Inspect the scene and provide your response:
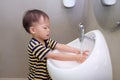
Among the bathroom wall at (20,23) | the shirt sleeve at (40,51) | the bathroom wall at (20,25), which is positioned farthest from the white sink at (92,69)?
the bathroom wall at (20,25)

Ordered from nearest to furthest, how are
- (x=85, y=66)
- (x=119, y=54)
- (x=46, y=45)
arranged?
(x=85, y=66) < (x=119, y=54) < (x=46, y=45)

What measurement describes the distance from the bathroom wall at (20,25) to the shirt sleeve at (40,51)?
71cm

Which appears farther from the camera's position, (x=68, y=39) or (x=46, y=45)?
(x=68, y=39)

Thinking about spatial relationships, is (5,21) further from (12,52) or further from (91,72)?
(91,72)

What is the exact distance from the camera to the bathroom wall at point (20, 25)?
1979 mm

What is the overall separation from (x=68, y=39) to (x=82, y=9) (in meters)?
0.32

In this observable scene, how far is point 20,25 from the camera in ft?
6.63

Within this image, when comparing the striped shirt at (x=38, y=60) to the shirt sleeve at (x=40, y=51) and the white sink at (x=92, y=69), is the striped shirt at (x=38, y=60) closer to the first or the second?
the shirt sleeve at (x=40, y=51)

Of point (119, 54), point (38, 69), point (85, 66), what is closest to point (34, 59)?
point (38, 69)

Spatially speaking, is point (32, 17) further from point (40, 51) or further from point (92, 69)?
point (92, 69)

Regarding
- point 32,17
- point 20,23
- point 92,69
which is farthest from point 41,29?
point 20,23

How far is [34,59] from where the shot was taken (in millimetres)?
1419

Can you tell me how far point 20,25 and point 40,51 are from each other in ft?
2.47

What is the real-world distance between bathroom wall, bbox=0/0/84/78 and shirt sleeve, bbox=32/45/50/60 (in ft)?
2.32
